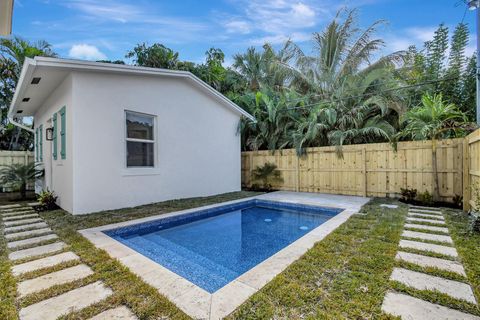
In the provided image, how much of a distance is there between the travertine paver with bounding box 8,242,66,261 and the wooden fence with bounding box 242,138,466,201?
303 inches

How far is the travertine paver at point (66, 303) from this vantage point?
2000 mm

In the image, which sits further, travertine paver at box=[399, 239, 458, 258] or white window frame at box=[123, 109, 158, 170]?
white window frame at box=[123, 109, 158, 170]

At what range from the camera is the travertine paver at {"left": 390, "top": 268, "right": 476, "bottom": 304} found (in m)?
2.29

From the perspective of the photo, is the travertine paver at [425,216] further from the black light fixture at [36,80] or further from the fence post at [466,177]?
the black light fixture at [36,80]

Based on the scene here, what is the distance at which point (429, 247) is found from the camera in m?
3.45

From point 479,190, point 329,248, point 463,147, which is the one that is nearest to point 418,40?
point 463,147

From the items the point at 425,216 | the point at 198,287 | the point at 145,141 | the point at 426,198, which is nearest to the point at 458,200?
the point at 426,198

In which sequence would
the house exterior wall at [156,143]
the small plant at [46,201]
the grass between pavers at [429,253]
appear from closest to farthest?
the grass between pavers at [429,253] < the house exterior wall at [156,143] < the small plant at [46,201]

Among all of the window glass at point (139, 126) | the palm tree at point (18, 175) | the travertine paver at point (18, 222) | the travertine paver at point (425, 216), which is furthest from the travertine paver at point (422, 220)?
the palm tree at point (18, 175)

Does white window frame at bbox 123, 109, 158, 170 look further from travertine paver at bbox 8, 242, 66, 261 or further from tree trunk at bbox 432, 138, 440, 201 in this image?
tree trunk at bbox 432, 138, 440, 201

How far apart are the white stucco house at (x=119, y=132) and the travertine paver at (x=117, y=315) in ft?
14.7

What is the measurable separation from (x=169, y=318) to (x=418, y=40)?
1342 centimetres

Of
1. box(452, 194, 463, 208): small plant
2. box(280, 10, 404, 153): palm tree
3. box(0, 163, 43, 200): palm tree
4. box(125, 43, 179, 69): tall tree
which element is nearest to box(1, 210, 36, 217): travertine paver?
box(0, 163, 43, 200): palm tree

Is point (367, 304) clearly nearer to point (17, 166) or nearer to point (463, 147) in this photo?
point (463, 147)
